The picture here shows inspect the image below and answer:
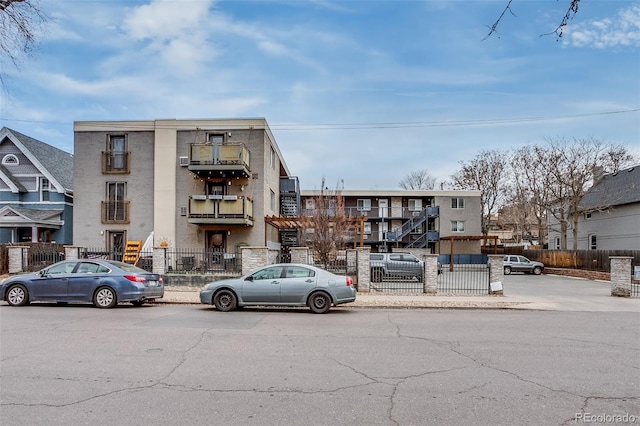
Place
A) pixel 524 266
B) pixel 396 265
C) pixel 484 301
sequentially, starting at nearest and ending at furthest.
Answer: pixel 484 301 < pixel 396 265 < pixel 524 266

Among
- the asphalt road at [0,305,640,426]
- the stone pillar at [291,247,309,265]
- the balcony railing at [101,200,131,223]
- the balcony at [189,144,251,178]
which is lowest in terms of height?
the asphalt road at [0,305,640,426]

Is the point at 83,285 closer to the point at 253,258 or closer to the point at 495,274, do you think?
the point at 253,258

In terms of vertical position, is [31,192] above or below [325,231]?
above

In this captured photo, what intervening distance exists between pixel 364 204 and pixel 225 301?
113 feet

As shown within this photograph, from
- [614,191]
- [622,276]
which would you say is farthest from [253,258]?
[614,191]

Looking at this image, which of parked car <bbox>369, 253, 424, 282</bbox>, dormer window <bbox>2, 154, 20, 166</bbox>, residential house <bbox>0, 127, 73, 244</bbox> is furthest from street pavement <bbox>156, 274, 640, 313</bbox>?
dormer window <bbox>2, 154, 20, 166</bbox>

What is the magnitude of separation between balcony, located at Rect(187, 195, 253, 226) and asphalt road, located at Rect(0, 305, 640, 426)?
13.7 m

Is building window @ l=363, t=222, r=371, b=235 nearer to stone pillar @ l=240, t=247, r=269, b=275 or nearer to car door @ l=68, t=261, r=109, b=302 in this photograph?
stone pillar @ l=240, t=247, r=269, b=275

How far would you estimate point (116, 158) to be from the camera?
27.0m

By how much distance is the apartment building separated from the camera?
26359mm

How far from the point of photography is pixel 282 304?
12836 mm

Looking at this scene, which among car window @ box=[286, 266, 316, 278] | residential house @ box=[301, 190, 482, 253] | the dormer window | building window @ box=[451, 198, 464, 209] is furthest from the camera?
building window @ box=[451, 198, 464, 209]

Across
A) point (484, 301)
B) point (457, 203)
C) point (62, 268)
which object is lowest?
point (484, 301)

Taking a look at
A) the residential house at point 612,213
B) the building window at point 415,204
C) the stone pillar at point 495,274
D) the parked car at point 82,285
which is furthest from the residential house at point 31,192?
the residential house at point 612,213
